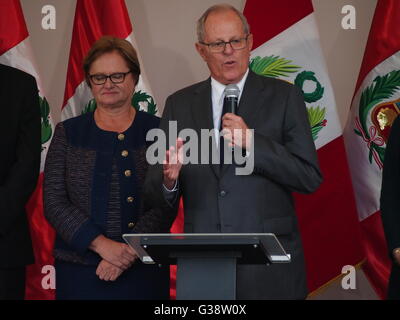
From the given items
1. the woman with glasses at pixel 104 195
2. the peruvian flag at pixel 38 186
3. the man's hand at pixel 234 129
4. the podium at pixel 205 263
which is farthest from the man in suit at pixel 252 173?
the peruvian flag at pixel 38 186

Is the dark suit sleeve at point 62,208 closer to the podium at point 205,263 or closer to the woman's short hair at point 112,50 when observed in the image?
the woman's short hair at point 112,50

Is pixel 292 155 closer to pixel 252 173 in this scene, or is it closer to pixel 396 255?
pixel 252 173

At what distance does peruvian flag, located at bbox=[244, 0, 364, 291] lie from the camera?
445 centimetres

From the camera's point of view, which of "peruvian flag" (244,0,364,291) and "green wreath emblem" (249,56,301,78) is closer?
"peruvian flag" (244,0,364,291)

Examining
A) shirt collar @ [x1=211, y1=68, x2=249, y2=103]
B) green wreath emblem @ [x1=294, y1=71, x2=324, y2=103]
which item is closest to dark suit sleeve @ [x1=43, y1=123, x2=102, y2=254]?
shirt collar @ [x1=211, y1=68, x2=249, y2=103]

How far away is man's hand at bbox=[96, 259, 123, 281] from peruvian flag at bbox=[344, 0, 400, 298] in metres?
1.68

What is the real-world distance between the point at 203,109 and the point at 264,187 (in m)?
0.42

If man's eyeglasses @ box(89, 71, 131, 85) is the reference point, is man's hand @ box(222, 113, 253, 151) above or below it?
below

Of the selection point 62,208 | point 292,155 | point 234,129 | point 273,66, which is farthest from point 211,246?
point 273,66

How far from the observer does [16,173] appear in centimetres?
343

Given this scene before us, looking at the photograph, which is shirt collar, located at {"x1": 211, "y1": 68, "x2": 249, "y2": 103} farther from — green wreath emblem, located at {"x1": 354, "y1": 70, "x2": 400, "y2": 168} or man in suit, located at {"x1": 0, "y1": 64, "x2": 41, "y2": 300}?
green wreath emblem, located at {"x1": 354, "y1": 70, "x2": 400, "y2": 168}

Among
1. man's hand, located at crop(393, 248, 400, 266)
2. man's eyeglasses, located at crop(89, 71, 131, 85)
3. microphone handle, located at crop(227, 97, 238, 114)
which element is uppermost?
man's eyeglasses, located at crop(89, 71, 131, 85)
